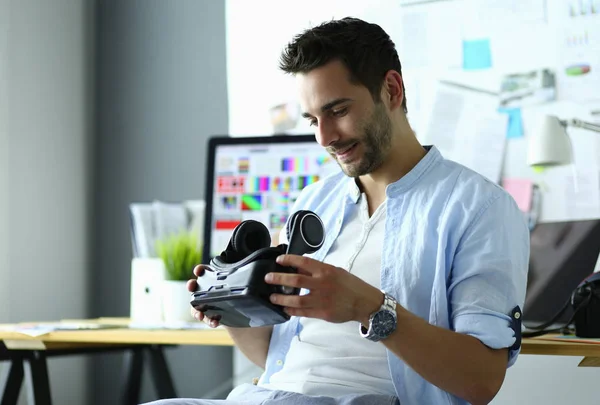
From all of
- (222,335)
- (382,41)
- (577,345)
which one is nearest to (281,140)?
(222,335)

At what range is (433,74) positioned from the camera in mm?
2139

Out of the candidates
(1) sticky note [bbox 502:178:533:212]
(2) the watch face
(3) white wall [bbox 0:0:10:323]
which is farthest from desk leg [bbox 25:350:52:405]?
(1) sticky note [bbox 502:178:533:212]

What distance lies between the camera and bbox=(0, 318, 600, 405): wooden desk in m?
1.33

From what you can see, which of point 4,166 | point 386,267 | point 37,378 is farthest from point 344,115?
point 4,166

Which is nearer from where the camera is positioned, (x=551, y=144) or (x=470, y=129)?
(x=551, y=144)

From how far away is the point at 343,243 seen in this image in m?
1.37

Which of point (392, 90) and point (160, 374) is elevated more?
point (392, 90)

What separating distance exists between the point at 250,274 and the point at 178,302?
3.10 ft

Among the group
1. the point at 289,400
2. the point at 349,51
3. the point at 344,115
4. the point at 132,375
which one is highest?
the point at 349,51

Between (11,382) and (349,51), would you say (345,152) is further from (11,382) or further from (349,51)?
(11,382)

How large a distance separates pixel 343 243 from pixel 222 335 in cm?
40

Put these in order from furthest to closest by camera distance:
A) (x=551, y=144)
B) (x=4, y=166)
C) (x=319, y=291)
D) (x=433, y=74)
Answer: (x=4, y=166), (x=433, y=74), (x=551, y=144), (x=319, y=291)

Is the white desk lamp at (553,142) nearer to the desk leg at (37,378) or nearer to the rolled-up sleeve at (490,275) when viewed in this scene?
the rolled-up sleeve at (490,275)

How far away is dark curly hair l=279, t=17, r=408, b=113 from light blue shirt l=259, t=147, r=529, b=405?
0.17 m
